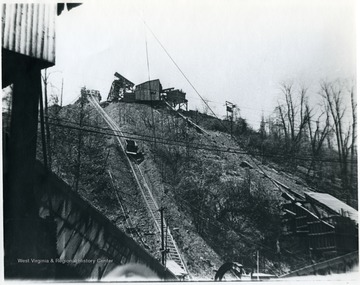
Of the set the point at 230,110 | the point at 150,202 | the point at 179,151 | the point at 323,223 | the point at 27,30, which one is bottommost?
the point at 323,223

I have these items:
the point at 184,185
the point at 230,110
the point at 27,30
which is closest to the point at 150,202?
the point at 184,185

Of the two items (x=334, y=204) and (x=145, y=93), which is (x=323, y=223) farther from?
(x=145, y=93)

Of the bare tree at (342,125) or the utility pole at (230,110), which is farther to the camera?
the utility pole at (230,110)

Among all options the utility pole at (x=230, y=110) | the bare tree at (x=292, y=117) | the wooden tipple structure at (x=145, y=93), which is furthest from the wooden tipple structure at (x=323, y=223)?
the wooden tipple structure at (x=145, y=93)

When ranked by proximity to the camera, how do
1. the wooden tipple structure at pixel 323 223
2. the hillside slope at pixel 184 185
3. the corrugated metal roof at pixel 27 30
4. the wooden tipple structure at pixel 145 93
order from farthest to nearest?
the wooden tipple structure at pixel 145 93 < the hillside slope at pixel 184 185 < the wooden tipple structure at pixel 323 223 < the corrugated metal roof at pixel 27 30

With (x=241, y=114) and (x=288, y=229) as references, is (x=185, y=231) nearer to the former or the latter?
(x=288, y=229)

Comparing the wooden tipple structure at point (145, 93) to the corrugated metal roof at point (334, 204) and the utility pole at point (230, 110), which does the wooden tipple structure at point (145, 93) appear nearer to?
the utility pole at point (230, 110)

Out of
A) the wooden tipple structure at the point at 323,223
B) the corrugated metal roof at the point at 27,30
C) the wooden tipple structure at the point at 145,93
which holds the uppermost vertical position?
the corrugated metal roof at the point at 27,30

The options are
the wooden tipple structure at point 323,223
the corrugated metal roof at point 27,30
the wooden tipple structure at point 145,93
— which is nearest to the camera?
the corrugated metal roof at point 27,30
